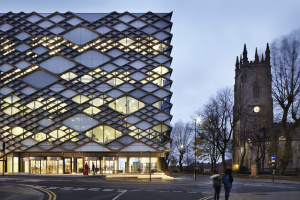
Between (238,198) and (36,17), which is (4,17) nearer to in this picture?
(36,17)

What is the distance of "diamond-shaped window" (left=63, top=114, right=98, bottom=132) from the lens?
6031 centimetres

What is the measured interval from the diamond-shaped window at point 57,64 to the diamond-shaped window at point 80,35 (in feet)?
13.8

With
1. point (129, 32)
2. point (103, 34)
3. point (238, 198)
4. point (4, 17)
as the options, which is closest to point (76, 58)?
point (103, 34)

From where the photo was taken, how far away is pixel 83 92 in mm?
60812

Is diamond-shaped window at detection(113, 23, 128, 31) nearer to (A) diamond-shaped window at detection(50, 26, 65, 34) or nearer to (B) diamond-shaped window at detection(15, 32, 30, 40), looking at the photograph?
(A) diamond-shaped window at detection(50, 26, 65, 34)

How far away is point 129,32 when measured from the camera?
62844mm

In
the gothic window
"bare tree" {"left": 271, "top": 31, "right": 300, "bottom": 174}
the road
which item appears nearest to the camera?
the road

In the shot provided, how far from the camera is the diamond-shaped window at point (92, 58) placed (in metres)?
62.0

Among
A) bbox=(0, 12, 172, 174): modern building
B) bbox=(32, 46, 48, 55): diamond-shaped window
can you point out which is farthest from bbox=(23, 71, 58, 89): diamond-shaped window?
bbox=(32, 46, 48, 55): diamond-shaped window

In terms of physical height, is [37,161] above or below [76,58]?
below

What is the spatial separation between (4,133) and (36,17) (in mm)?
22688

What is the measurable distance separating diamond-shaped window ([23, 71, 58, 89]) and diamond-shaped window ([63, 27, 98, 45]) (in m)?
8.07

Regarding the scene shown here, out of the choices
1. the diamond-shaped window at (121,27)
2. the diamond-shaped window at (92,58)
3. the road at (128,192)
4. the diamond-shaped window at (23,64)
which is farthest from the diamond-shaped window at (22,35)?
the road at (128,192)

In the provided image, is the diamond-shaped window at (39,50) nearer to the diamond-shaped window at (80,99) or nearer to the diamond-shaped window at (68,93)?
the diamond-shaped window at (68,93)
